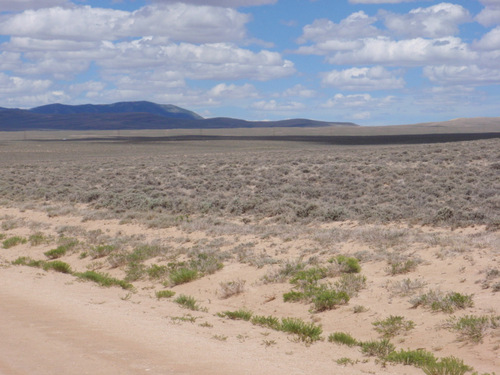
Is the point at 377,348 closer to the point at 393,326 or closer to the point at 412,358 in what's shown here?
the point at 412,358

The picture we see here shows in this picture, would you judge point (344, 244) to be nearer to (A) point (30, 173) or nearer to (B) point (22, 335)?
(B) point (22, 335)

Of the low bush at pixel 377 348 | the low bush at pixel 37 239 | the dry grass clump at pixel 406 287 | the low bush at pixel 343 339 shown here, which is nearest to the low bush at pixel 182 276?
the dry grass clump at pixel 406 287

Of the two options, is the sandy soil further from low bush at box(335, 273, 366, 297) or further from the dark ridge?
the dark ridge

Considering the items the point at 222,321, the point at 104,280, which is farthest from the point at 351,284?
the point at 104,280

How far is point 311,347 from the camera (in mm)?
8000

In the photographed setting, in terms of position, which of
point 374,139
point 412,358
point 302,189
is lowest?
point 412,358

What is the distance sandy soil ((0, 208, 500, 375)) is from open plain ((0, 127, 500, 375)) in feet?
0.12

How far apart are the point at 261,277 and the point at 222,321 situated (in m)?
3.00

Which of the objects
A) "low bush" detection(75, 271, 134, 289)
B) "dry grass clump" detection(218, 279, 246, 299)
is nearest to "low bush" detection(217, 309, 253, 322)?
Answer: "dry grass clump" detection(218, 279, 246, 299)

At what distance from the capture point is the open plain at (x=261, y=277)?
732 centimetres

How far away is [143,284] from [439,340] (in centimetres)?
740

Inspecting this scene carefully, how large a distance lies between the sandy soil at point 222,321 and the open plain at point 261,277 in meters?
0.04

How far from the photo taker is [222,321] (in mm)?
9516

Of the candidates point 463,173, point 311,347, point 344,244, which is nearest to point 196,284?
point 344,244
